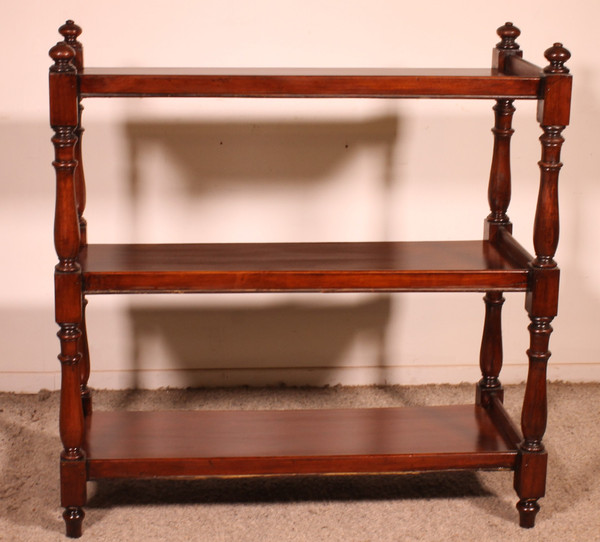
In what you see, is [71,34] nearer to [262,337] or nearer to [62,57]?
[62,57]

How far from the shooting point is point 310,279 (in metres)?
2.15

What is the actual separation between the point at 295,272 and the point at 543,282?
544 millimetres

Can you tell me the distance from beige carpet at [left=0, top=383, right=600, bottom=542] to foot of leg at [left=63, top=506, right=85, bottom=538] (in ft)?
0.11

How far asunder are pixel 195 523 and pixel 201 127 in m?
1.14

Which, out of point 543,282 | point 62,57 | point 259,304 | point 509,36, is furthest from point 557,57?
point 259,304

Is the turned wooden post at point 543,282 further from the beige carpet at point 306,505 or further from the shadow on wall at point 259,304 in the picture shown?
the shadow on wall at point 259,304

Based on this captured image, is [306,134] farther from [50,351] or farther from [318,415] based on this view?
[50,351]

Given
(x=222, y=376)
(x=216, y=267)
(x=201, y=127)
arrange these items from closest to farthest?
(x=216, y=267) → (x=201, y=127) → (x=222, y=376)

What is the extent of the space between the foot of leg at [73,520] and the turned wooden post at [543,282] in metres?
1.01

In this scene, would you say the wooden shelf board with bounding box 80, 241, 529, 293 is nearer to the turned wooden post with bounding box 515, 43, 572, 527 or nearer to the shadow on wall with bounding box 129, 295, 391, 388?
the turned wooden post with bounding box 515, 43, 572, 527

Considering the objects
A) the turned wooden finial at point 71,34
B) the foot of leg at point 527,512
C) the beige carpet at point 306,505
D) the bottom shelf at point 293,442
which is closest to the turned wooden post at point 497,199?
the bottom shelf at point 293,442

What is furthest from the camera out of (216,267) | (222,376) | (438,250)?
(222,376)

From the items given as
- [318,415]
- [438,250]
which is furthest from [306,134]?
[318,415]

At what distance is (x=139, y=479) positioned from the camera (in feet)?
8.03
